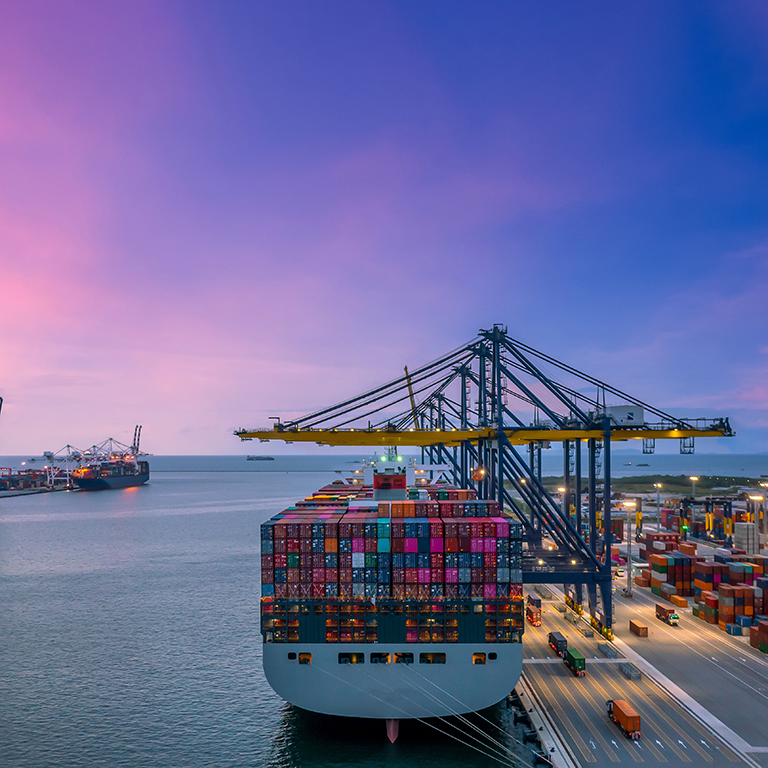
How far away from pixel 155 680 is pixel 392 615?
762 inches

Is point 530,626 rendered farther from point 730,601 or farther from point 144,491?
point 144,491

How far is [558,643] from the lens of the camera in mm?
40500

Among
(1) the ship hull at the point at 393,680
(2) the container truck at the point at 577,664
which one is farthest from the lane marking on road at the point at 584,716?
(1) the ship hull at the point at 393,680

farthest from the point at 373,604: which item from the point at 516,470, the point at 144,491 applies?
the point at 144,491

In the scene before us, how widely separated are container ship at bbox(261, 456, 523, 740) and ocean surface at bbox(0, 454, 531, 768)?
2441mm

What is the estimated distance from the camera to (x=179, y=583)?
66.6 metres

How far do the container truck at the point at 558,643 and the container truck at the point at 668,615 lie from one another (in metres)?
13.9

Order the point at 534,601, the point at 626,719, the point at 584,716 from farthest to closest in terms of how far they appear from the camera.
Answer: the point at 534,601 → the point at 584,716 → the point at 626,719

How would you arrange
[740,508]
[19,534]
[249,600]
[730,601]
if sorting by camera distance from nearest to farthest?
[730,601] → [249,600] → [740,508] → [19,534]

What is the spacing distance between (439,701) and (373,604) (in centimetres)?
601

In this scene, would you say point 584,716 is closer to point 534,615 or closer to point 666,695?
point 666,695

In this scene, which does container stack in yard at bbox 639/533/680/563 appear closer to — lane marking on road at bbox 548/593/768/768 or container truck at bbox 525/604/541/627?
container truck at bbox 525/604/541/627

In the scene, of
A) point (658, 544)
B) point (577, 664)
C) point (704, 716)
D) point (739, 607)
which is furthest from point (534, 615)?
point (658, 544)

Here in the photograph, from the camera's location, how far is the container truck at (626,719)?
92.5 feet
